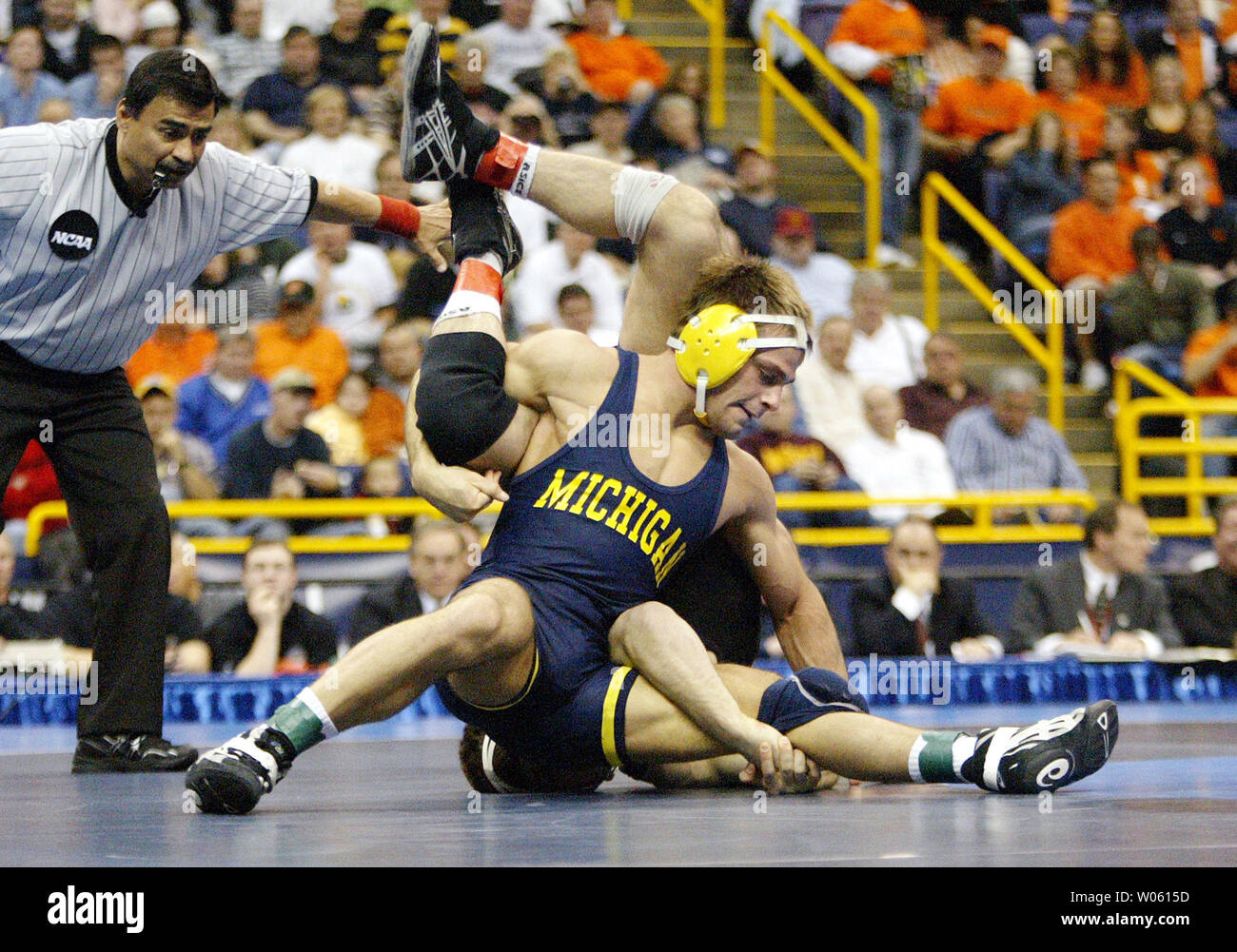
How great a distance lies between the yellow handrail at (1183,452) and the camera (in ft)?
28.6

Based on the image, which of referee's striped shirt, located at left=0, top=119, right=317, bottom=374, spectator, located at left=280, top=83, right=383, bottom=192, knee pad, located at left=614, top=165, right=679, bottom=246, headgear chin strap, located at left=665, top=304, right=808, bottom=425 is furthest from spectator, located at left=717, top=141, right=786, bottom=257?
headgear chin strap, located at left=665, top=304, right=808, bottom=425

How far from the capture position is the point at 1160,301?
9875 millimetres

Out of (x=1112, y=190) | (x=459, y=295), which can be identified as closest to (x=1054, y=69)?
(x=1112, y=190)

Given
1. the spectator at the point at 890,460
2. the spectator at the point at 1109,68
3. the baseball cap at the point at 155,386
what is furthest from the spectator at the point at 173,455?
the spectator at the point at 1109,68

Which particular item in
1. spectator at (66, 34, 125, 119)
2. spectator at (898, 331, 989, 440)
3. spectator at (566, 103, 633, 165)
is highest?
spectator at (66, 34, 125, 119)

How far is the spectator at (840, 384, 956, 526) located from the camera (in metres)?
8.43

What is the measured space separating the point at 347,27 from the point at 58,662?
4346mm

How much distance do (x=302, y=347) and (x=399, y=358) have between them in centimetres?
53

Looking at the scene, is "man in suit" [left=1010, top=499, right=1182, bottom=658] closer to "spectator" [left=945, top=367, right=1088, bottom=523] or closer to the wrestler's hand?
"spectator" [left=945, top=367, right=1088, bottom=523]

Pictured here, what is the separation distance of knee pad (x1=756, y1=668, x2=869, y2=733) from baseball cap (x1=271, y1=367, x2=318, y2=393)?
4.09m

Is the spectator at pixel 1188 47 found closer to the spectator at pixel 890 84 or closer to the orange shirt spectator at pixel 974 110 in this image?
the orange shirt spectator at pixel 974 110

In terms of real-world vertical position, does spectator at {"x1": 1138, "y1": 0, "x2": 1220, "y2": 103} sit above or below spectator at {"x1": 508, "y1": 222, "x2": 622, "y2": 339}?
above
